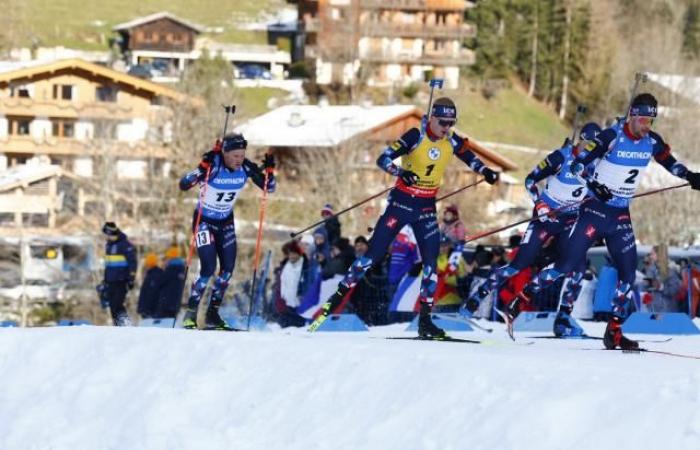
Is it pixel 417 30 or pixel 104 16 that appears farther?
pixel 104 16

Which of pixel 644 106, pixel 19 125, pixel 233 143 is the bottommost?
pixel 19 125

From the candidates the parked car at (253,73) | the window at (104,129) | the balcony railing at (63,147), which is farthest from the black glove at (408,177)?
the parked car at (253,73)

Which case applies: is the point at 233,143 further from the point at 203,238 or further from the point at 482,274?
the point at 482,274

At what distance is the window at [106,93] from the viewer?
73125mm

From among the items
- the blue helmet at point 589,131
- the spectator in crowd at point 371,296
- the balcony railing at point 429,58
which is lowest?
the balcony railing at point 429,58

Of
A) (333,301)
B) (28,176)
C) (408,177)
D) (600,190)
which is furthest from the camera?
(28,176)

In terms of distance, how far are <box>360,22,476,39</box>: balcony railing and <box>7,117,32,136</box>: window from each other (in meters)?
34.3

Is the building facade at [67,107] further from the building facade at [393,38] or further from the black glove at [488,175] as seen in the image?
the black glove at [488,175]

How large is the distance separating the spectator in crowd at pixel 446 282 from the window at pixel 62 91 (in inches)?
2266

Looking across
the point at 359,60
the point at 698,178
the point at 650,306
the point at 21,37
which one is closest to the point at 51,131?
the point at 359,60

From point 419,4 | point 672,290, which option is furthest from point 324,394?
point 419,4

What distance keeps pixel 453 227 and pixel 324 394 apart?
8.26 meters

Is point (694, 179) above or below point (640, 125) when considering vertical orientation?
below

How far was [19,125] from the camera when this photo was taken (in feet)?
247
